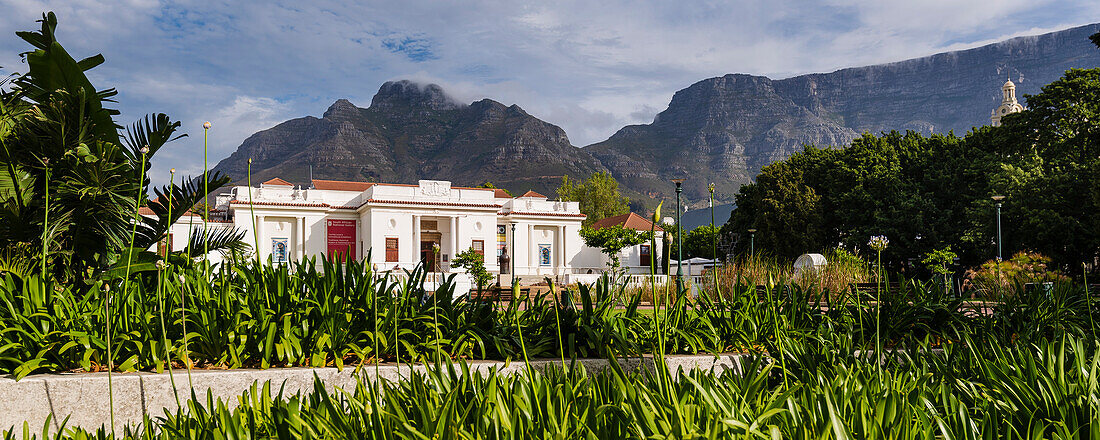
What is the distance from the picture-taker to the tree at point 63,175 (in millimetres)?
4035

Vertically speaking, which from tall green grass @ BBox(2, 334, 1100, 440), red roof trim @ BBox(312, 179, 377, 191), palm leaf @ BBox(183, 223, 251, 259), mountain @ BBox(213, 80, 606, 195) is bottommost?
tall green grass @ BBox(2, 334, 1100, 440)

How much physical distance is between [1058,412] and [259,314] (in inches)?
124

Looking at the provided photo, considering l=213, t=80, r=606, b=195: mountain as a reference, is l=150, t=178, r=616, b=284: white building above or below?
below

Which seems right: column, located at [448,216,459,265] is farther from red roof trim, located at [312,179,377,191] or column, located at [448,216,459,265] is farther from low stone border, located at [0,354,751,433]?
low stone border, located at [0,354,751,433]

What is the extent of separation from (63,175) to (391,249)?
37.9 metres

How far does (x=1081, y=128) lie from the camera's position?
22.2 metres

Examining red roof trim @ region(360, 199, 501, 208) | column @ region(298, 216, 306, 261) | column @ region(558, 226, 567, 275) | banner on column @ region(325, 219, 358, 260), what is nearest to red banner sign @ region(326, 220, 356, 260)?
banner on column @ region(325, 219, 358, 260)

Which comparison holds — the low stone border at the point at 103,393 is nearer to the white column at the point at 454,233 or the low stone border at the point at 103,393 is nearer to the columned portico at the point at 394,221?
the columned portico at the point at 394,221

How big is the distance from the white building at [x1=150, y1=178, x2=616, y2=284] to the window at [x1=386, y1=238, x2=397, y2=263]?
6 centimetres

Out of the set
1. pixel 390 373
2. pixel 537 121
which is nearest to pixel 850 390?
pixel 390 373

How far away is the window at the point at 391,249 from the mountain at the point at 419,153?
4029 inches

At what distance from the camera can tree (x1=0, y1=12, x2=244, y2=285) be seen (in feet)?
13.2

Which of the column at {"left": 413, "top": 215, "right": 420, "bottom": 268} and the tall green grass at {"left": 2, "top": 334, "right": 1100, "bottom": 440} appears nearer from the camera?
the tall green grass at {"left": 2, "top": 334, "right": 1100, "bottom": 440}

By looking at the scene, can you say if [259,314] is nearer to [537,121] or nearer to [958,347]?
[958,347]
